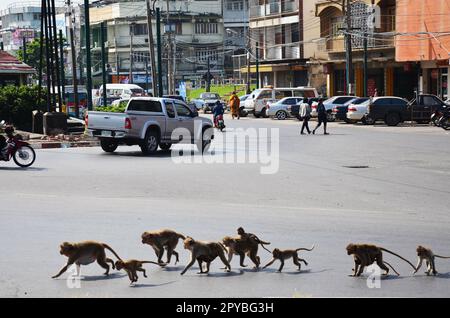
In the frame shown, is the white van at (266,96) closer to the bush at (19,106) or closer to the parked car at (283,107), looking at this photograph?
the parked car at (283,107)

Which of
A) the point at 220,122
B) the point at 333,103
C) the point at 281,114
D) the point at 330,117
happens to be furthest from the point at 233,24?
the point at 220,122

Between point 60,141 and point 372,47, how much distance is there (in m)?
35.5

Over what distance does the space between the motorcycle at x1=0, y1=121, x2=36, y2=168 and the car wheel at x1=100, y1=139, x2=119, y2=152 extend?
563 cm

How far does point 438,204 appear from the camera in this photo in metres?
16.6

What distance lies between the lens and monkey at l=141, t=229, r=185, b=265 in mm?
10484

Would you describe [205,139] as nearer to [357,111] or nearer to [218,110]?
[218,110]

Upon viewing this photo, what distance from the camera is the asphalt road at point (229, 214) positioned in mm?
9680

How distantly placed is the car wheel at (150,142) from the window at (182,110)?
169 cm

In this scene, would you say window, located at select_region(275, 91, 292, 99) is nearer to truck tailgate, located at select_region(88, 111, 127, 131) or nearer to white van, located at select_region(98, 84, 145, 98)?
white van, located at select_region(98, 84, 145, 98)

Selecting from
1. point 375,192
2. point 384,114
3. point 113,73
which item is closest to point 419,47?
point 384,114

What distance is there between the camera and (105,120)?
28.7 m

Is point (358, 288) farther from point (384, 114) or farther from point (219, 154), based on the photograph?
point (384, 114)

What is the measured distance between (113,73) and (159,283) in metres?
107

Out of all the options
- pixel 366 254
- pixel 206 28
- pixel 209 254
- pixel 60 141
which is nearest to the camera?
pixel 366 254
